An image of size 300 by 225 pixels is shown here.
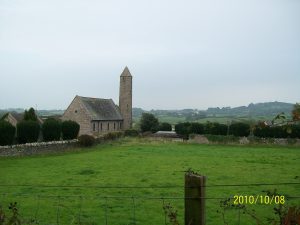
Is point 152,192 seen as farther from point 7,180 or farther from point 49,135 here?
point 49,135

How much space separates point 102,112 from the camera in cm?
6112

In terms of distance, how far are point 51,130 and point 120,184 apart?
23.2 m

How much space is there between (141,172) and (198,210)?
18656mm

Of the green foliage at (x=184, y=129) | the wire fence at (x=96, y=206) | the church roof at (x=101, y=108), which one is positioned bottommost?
the wire fence at (x=96, y=206)

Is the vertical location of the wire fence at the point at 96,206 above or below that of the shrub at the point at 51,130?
below

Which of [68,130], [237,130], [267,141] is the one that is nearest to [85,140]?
[68,130]

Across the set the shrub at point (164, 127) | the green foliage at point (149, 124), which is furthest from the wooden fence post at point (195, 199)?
the shrub at point (164, 127)

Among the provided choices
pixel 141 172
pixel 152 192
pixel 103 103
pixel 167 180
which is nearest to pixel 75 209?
pixel 152 192

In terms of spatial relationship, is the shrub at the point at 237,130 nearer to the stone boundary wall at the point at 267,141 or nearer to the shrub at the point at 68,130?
the stone boundary wall at the point at 267,141

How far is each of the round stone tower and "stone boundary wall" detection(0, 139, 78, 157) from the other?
100 ft

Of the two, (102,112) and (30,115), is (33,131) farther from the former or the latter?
(102,112)

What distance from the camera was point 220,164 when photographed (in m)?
26.7

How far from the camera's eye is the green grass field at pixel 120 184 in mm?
12398

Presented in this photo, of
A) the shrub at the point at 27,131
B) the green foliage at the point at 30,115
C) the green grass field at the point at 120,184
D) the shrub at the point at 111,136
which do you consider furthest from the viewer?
the shrub at the point at 111,136
